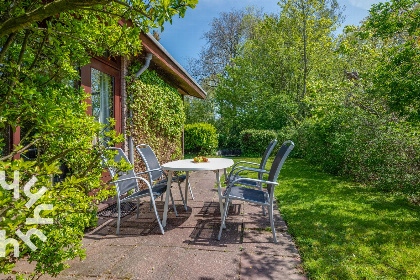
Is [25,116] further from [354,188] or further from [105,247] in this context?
[354,188]

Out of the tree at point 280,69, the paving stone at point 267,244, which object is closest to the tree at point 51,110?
the paving stone at point 267,244

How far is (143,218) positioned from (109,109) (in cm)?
207

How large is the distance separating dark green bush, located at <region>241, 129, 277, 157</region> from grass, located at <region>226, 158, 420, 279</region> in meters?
6.87

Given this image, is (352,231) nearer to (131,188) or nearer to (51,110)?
(131,188)

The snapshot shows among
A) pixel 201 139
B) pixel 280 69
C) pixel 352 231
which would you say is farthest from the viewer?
pixel 280 69

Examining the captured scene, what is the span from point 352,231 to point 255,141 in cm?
958

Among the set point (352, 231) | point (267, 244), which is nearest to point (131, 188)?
point (267, 244)

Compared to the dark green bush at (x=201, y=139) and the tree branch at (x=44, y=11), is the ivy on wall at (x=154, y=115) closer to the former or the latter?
the tree branch at (x=44, y=11)

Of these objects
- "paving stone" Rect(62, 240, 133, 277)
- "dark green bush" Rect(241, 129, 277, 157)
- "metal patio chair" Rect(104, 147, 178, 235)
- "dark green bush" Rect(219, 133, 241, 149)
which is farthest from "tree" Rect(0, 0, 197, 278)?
"dark green bush" Rect(219, 133, 241, 149)

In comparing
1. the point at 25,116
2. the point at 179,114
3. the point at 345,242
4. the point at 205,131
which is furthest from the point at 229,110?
the point at 25,116

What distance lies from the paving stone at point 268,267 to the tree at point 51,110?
1419 mm

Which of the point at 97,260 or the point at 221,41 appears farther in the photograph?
the point at 221,41

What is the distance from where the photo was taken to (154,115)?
568cm

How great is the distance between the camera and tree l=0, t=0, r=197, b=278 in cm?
121
